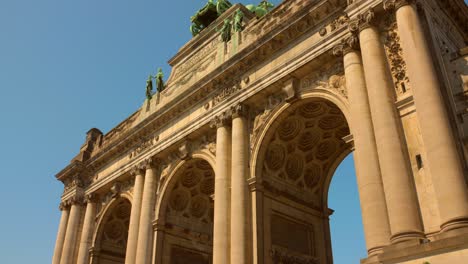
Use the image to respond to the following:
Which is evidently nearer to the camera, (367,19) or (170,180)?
(367,19)

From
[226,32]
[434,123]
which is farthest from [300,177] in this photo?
[434,123]

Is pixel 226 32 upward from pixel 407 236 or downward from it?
upward

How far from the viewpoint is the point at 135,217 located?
970 inches

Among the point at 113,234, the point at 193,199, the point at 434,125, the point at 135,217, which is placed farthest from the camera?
the point at 113,234

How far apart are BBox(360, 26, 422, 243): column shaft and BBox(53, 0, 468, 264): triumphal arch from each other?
43 mm

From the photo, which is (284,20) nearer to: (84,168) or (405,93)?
(405,93)

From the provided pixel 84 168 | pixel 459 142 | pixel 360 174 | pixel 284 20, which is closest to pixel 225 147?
pixel 284 20

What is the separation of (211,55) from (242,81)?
521 cm

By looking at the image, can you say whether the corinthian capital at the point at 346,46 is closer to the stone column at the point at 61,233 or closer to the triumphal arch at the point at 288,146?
the triumphal arch at the point at 288,146

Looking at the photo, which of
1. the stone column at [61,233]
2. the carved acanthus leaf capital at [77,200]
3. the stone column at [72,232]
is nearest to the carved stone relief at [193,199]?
the stone column at [72,232]

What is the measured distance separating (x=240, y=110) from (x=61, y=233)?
17.8 meters

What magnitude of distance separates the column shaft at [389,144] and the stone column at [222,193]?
25.6ft

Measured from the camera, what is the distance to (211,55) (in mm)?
25734

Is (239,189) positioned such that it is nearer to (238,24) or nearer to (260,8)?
(238,24)
